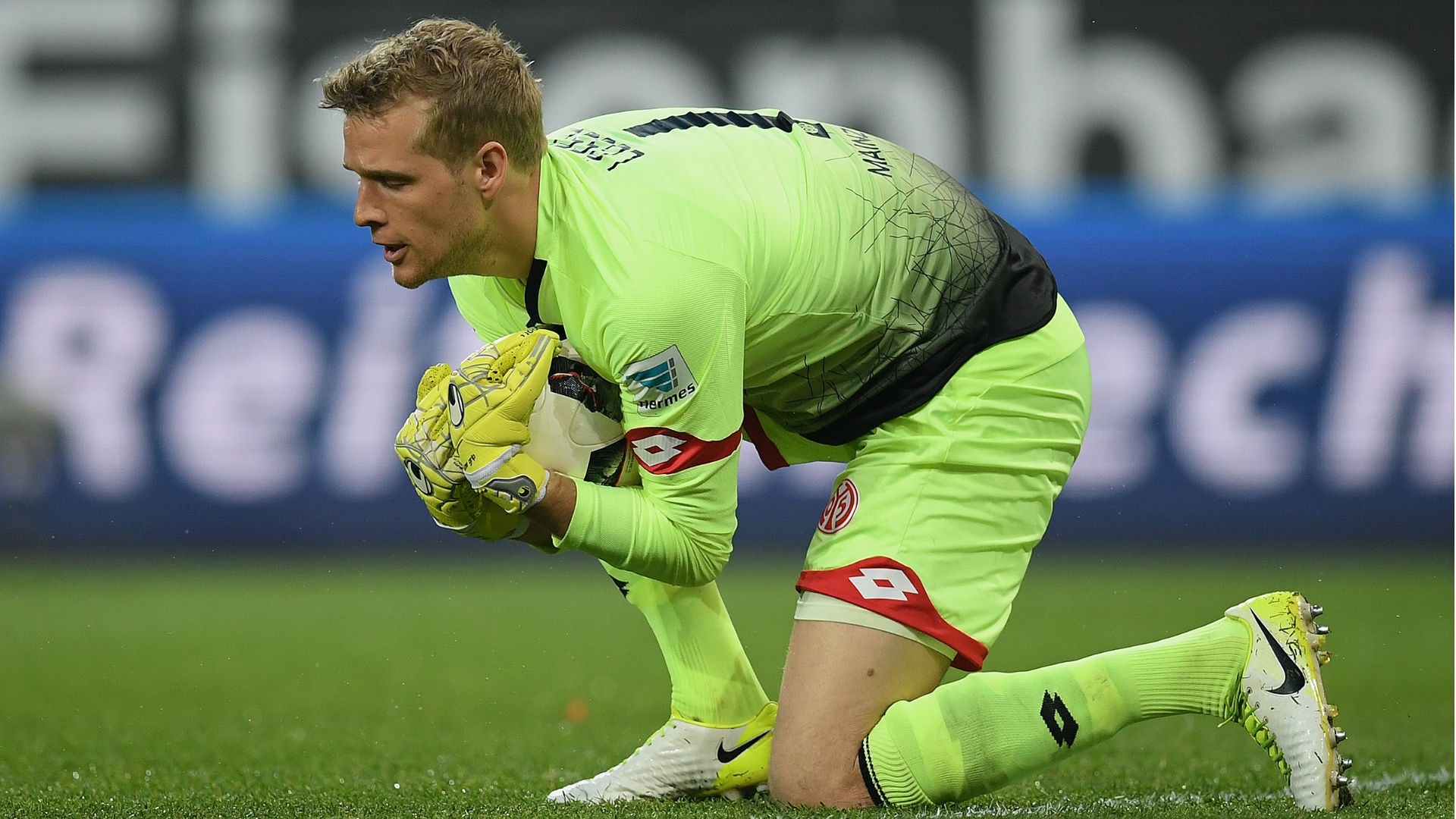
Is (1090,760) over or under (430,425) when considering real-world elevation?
under

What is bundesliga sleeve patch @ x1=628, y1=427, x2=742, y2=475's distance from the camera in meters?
3.46

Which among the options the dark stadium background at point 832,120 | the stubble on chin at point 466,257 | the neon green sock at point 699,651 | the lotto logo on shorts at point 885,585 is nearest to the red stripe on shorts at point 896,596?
Result: the lotto logo on shorts at point 885,585

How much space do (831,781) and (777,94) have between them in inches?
300

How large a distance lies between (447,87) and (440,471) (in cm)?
77

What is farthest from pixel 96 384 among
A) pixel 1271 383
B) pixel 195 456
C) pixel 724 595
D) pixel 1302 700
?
pixel 1302 700

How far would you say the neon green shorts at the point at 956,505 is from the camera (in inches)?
147

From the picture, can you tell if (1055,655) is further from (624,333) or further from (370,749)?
(624,333)

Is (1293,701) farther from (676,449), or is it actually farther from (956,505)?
(676,449)

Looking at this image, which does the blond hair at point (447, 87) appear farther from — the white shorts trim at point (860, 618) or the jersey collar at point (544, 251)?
the white shorts trim at point (860, 618)

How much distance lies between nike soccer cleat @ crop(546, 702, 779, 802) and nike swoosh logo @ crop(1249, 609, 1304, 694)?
114 cm

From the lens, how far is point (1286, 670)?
3.72 metres

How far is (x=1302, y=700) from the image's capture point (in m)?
3.68

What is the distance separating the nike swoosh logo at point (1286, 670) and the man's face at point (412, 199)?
194 centimetres

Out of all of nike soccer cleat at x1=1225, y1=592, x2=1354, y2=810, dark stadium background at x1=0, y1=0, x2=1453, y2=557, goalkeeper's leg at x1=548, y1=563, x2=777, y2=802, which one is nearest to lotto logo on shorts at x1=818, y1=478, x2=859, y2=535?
goalkeeper's leg at x1=548, y1=563, x2=777, y2=802
